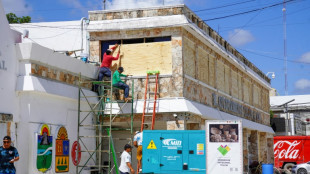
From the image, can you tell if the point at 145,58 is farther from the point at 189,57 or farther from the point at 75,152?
the point at 75,152

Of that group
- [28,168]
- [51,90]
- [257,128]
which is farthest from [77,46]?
[257,128]

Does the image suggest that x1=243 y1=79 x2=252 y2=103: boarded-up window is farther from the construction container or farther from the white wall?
the white wall

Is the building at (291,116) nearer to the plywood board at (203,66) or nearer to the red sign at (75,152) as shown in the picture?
the plywood board at (203,66)

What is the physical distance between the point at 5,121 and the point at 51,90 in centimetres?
244

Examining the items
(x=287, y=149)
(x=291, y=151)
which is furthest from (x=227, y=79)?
(x=287, y=149)

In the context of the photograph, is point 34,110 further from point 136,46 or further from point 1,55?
point 136,46

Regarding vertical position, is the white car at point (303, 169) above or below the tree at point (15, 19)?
below

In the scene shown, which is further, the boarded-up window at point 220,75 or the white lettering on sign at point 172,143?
the boarded-up window at point 220,75

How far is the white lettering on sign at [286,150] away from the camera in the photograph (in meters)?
37.8

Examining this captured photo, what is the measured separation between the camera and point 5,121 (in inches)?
621

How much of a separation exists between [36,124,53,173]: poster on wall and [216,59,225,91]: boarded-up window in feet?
39.4

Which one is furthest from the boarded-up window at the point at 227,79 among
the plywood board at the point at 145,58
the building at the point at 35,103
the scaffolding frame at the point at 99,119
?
the building at the point at 35,103

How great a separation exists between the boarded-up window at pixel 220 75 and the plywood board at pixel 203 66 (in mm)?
2002

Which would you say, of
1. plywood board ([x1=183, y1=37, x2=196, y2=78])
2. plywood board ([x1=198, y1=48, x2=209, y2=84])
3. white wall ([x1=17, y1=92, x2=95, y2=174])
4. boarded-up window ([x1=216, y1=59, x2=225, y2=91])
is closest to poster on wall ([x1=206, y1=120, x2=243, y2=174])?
white wall ([x1=17, y1=92, x2=95, y2=174])
